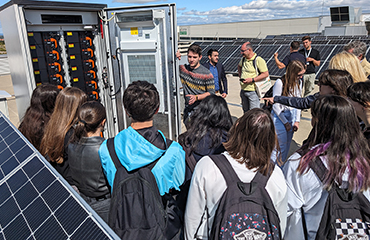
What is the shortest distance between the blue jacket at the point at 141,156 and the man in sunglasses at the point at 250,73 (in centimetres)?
326

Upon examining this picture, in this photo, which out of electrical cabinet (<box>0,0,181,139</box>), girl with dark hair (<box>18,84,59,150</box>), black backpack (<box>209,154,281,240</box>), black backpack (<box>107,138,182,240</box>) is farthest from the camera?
electrical cabinet (<box>0,0,181,139</box>)

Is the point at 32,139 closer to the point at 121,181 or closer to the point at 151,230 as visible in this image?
the point at 121,181

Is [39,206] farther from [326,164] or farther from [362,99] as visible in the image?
[362,99]

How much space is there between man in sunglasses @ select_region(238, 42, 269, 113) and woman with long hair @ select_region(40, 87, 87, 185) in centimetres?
317

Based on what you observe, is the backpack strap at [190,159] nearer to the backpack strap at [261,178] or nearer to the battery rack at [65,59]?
the backpack strap at [261,178]

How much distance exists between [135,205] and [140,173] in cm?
21

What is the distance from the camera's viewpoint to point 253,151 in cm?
167

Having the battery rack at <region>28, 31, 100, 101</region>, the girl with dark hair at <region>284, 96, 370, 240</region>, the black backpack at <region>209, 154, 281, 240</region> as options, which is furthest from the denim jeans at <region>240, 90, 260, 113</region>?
the black backpack at <region>209, 154, 281, 240</region>

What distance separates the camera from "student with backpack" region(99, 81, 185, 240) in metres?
1.70

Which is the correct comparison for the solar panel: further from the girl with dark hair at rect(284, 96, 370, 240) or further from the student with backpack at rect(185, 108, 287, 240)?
the girl with dark hair at rect(284, 96, 370, 240)

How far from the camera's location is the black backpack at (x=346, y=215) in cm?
159

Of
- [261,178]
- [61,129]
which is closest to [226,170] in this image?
[261,178]

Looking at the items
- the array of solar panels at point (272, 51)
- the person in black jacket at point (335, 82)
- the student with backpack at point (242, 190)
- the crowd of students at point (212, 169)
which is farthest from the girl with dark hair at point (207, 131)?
the array of solar panels at point (272, 51)

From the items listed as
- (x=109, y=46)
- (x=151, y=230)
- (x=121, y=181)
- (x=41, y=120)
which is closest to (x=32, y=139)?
(x=41, y=120)
